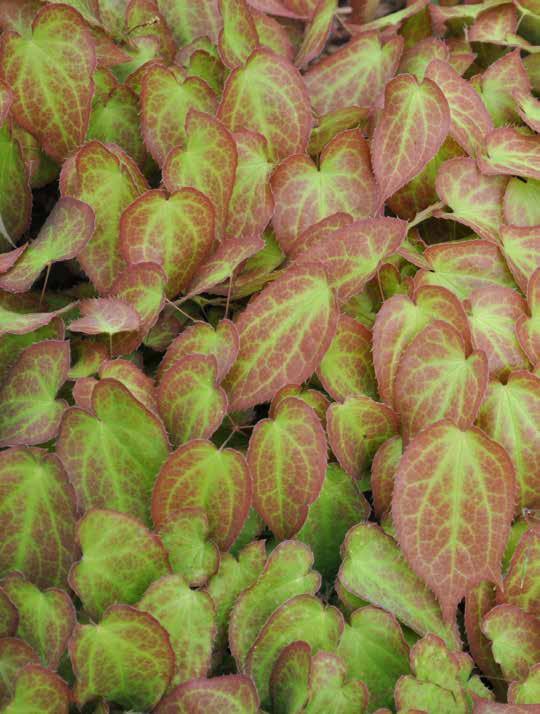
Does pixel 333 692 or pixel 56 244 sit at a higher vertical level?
pixel 56 244

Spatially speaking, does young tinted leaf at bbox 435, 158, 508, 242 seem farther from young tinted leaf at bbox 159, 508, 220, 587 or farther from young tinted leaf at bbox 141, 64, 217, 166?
young tinted leaf at bbox 159, 508, 220, 587

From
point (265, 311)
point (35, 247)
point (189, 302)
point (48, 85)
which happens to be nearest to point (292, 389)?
point (265, 311)

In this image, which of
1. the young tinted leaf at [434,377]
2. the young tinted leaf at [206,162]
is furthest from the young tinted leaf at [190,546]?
the young tinted leaf at [206,162]

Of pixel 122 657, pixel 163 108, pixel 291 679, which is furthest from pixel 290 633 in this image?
pixel 163 108

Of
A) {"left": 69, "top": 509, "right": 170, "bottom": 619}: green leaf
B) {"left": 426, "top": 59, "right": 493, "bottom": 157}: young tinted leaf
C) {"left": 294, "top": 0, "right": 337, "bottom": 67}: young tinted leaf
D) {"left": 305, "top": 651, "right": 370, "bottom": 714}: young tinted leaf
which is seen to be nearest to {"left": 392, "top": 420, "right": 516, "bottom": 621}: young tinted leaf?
{"left": 305, "top": 651, "right": 370, "bottom": 714}: young tinted leaf

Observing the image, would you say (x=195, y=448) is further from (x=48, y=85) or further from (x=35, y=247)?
(x=48, y=85)

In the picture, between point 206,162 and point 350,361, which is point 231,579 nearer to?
point 350,361
